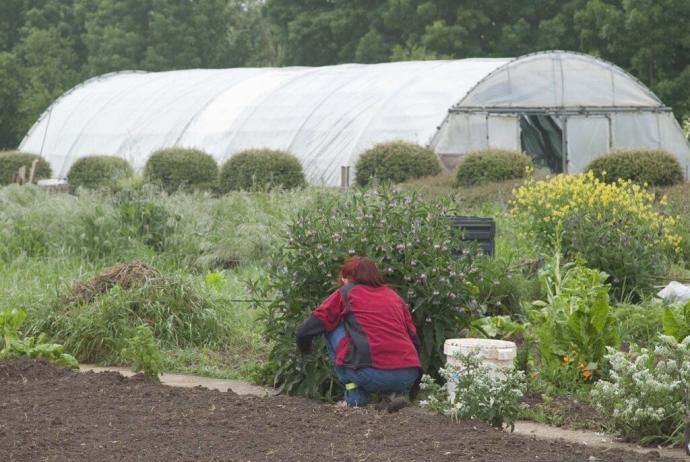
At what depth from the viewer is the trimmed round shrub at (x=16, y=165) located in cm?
2753

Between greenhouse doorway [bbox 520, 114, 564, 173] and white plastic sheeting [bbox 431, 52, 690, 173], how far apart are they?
378 mm

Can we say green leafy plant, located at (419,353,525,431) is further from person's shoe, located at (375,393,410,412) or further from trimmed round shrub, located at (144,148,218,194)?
trimmed round shrub, located at (144,148,218,194)

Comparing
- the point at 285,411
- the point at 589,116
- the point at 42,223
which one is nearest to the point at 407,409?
the point at 285,411

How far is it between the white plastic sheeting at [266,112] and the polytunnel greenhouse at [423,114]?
0.11 feet

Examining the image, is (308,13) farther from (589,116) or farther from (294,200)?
(294,200)

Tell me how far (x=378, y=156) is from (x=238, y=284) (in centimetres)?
1121

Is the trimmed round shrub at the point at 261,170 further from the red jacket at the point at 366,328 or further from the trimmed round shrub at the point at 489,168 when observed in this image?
the red jacket at the point at 366,328

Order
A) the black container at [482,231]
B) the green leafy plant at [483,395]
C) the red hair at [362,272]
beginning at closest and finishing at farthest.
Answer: the green leafy plant at [483,395], the red hair at [362,272], the black container at [482,231]

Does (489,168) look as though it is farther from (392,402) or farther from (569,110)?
(392,402)

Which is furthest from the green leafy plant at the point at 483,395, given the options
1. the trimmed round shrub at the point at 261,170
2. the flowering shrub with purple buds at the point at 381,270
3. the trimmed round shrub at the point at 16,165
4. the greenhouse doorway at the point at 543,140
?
the trimmed round shrub at the point at 16,165

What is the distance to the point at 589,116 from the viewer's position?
1058 inches

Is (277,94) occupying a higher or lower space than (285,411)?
higher

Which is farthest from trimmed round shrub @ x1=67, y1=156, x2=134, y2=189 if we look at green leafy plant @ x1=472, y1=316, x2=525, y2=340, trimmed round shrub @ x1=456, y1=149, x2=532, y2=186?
green leafy plant @ x1=472, y1=316, x2=525, y2=340

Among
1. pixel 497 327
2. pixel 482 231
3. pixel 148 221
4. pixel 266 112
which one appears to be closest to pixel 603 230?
pixel 482 231
